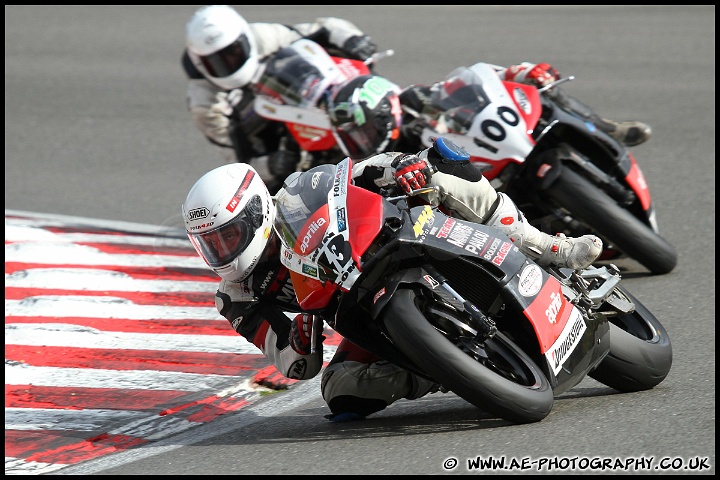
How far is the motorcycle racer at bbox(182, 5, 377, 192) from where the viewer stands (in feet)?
28.9

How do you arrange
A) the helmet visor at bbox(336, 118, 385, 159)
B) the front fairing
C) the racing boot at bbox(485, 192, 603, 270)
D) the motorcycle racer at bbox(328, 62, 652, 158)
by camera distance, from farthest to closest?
the helmet visor at bbox(336, 118, 385, 159) → the motorcycle racer at bbox(328, 62, 652, 158) → the racing boot at bbox(485, 192, 603, 270) → the front fairing

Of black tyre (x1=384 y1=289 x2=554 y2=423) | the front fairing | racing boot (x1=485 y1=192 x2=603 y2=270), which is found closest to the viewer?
black tyre (x1=384 y1=289 x2=554 y2=423)

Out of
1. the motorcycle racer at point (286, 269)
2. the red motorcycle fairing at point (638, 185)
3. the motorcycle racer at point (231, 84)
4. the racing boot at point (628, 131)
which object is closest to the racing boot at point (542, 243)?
the motorcycle racer at point (286, 269)

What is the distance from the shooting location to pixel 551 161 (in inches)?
273

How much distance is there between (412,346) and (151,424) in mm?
1586

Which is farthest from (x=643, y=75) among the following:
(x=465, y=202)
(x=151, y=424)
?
(x=151, y=424)

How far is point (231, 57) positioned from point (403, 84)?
11.7 feet

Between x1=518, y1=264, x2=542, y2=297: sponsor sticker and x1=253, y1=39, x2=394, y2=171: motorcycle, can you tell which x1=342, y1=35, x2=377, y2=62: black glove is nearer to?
x1=253, y1=39, x2=394, y2=171: motorcycle

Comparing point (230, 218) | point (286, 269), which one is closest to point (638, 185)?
point (286, 269)

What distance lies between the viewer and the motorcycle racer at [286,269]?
496cm

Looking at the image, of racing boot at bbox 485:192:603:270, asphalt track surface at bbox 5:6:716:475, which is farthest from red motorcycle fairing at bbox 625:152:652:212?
racing boot at bbox 485:192:603:270

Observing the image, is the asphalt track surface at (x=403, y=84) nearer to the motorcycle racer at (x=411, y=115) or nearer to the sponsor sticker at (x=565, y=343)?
the sponsor sticker at (x=565, y=343)

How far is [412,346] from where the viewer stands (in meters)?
4.41

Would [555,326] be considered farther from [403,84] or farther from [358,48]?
[403,84]
